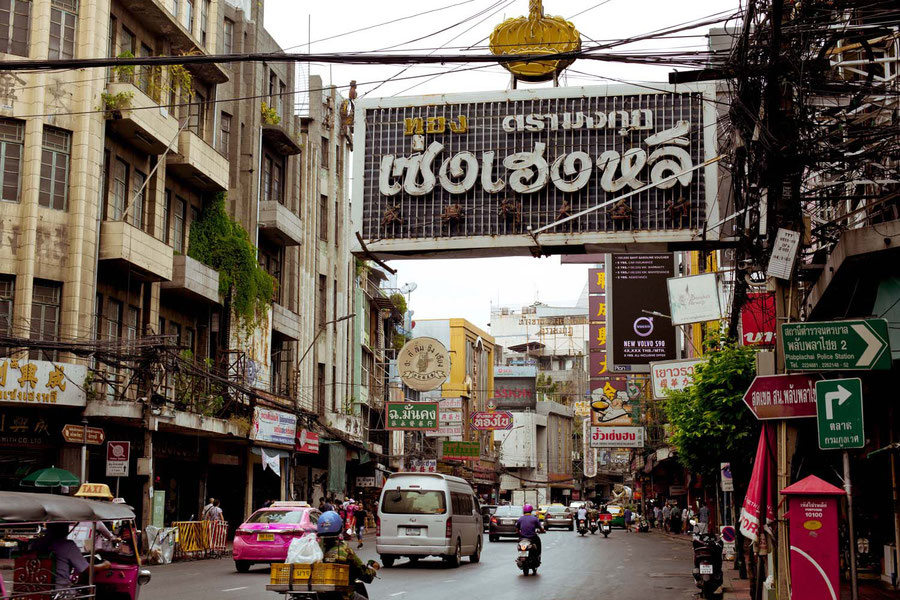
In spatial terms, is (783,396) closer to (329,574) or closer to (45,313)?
(329,574)

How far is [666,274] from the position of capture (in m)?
42.2

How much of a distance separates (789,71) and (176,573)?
56.6 feet

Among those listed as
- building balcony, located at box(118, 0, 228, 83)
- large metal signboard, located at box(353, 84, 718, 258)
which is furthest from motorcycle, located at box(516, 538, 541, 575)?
building balcony, located at box(118, 0, 228, 83)

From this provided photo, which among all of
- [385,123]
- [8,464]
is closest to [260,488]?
[8,464]

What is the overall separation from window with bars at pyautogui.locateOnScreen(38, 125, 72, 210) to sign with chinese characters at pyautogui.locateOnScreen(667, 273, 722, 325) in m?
17.1

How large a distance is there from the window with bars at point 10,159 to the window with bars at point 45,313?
99.6 inches

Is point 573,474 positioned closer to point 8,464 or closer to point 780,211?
point 8,464

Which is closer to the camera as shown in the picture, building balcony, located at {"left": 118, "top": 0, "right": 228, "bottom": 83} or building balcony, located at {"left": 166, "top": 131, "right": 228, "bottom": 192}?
building balcony, located at {"left": 118, "top": 0, "right": 228, "bottom": 83}

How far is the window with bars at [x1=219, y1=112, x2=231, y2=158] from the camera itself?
42344 millimetres

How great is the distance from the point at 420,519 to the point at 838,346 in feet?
52.6

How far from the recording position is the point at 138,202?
33.8m

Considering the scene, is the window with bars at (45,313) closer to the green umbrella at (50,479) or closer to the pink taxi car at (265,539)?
the green umbrella at (50,479)

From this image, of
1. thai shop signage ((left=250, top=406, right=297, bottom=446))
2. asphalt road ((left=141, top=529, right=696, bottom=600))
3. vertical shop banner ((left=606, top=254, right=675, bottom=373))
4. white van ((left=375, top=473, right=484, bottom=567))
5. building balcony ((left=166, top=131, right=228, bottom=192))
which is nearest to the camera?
asphalt road ((left=141, top=529, right=696, bottom=600))

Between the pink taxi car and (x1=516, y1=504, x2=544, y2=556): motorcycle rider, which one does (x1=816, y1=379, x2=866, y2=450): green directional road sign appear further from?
the pink taxi car
